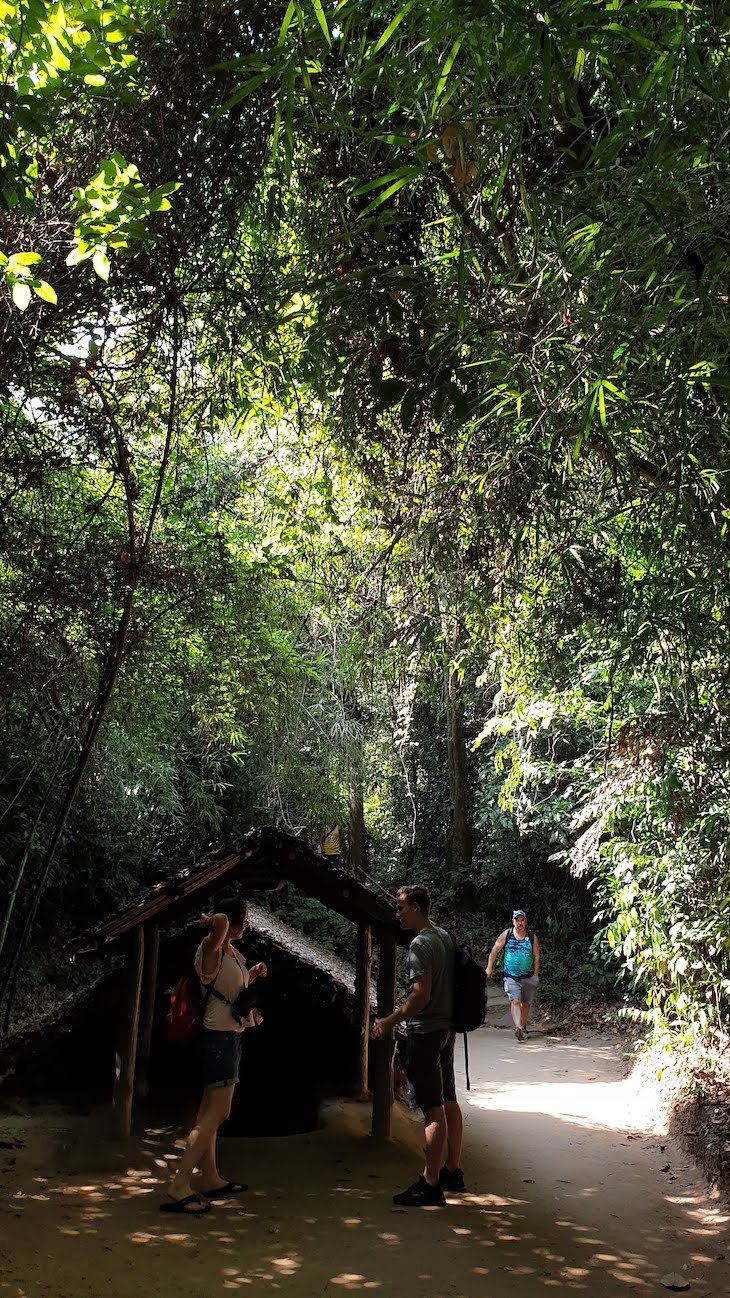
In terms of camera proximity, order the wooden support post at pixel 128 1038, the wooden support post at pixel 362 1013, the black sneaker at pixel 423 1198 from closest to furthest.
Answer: the black sneaker at pixel 423 1198, the wooden support post at pixel 128 1038, the wooden support post at pixel 362 1013

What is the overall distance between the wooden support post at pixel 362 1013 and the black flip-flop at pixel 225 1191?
176 centimetres

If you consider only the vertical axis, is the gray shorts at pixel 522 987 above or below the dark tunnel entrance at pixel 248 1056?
above

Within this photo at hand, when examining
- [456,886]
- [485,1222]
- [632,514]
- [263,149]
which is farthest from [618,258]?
[456,886]

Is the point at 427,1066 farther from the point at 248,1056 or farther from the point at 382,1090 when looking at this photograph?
the point at 248,1056

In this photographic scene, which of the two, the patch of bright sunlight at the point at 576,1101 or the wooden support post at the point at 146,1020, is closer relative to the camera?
the wooden support post at the point at 146,1020

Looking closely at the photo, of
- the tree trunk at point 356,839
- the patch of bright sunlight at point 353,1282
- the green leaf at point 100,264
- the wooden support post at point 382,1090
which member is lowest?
the patch of bright sunlight at point 353,1282

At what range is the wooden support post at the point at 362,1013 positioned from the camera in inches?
282

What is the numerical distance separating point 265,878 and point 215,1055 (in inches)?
70.9

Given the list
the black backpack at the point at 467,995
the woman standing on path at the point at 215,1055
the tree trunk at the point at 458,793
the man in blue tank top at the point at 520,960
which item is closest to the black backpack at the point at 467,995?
the black backpack at the point at 467,995

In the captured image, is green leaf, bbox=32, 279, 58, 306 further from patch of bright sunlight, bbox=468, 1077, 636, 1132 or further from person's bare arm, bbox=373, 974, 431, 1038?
patch of bright sunlight, bbox=468, 1077, 636, 1132

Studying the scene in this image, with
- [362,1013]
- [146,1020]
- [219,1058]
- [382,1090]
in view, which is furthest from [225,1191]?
[362,1013]

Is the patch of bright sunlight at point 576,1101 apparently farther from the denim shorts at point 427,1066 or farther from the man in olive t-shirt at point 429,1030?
the denim shorts at point 427,1066

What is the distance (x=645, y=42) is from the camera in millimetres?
1911

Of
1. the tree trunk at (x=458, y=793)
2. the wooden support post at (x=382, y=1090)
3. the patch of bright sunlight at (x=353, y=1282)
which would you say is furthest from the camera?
the tree trunk at (x=458, y=793)
